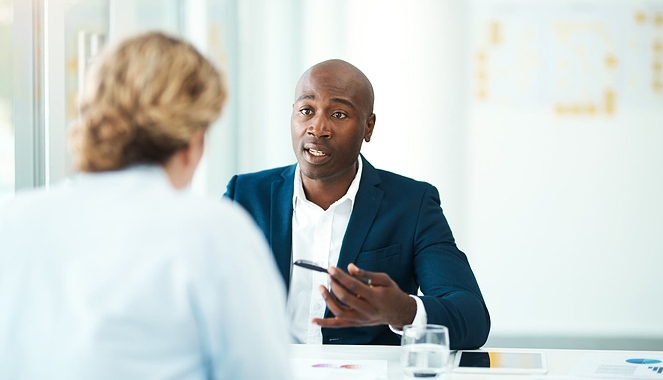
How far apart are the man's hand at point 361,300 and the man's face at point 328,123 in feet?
1.98

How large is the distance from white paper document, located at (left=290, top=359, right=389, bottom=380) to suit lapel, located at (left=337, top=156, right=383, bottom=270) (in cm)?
53

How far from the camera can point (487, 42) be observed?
514cm

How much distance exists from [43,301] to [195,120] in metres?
0.33

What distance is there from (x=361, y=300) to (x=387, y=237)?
56cm

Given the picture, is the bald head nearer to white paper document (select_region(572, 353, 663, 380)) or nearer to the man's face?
the man's face

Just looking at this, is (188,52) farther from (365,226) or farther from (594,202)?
(594,202)

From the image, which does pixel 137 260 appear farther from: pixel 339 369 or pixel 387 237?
pixel 387 237

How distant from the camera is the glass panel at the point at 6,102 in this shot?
10.2 ft

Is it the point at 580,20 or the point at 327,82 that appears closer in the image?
the point at 327,82

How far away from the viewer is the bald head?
8.71 feet

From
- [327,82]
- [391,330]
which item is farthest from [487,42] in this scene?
[391,330]

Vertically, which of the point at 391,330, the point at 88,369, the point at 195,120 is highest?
the point at 195,120

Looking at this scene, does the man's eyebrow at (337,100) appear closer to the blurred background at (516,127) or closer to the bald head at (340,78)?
the bald head at (340,78)

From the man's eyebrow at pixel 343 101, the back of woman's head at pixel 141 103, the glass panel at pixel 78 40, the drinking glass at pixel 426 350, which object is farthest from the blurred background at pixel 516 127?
the back of woman's head at pixel 141 103
